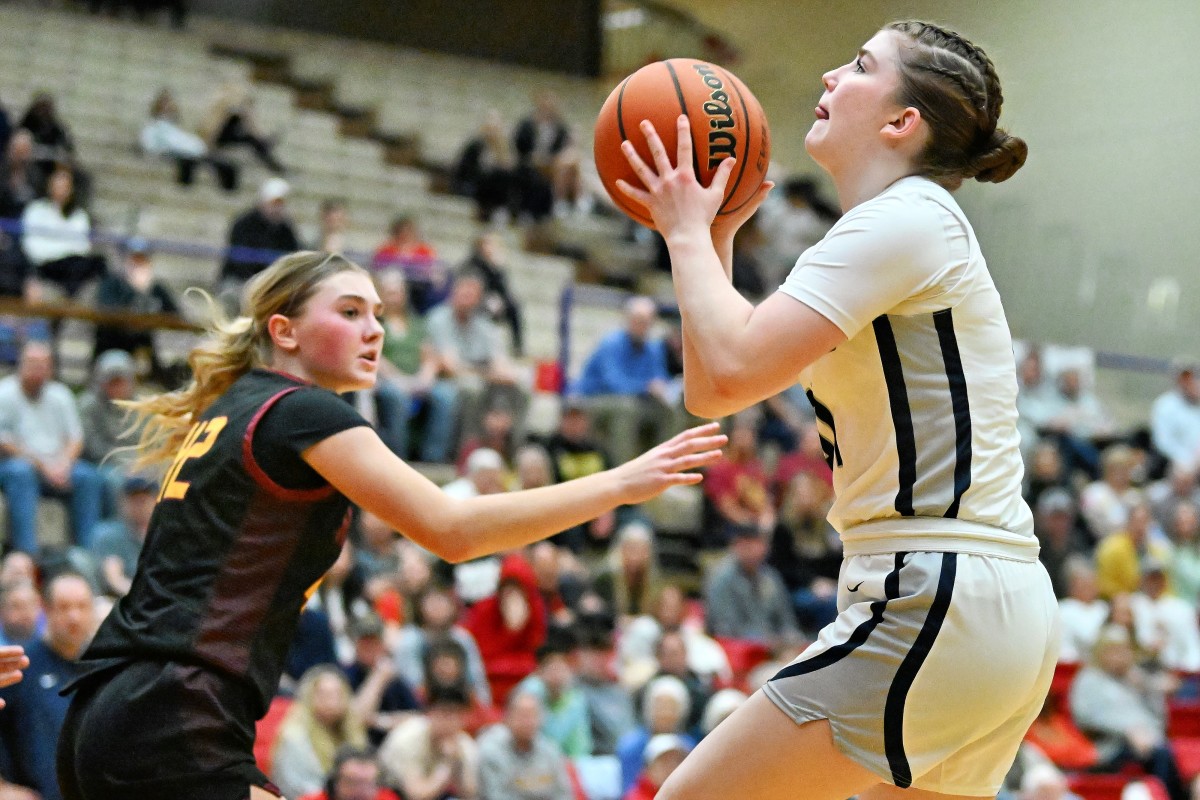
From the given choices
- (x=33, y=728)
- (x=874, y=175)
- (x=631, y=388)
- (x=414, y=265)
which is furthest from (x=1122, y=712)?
(x=874, y=175)

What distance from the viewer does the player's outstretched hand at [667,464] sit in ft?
9.22

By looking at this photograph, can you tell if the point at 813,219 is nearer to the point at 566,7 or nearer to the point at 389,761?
the point at 566,7

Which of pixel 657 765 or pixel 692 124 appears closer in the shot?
pixel 692 124

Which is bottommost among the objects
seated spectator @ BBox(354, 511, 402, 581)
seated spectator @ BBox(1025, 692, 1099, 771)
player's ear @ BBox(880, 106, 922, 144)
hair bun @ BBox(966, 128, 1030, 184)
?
seated spectator @ BBox(1025, 692, 1099, 771)

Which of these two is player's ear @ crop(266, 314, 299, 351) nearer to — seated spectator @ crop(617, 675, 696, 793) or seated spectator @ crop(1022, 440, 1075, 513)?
seated spectator @ crop(617, 675, 696, 793)

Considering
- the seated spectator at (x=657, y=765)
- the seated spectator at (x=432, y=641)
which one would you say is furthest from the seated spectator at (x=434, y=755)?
the seated spectator at (x=657, y=765)

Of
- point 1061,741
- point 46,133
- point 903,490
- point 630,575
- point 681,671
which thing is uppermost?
point 46,133

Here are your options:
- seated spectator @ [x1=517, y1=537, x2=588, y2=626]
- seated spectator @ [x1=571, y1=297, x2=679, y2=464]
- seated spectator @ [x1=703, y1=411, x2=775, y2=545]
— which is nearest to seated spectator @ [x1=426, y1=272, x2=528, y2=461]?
seated spectator @ [x1=571, y1=297, x2=679, y2=464]

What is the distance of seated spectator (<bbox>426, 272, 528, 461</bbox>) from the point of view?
968cm

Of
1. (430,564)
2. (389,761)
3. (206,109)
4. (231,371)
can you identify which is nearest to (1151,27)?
(206,109)

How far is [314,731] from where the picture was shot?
6758mm

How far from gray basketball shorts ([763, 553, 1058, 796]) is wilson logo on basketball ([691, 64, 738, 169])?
2.83ft

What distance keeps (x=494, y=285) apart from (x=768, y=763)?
8722 millimetres

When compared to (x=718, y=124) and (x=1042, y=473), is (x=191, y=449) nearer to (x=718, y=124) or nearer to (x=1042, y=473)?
(x=718, y=124)
